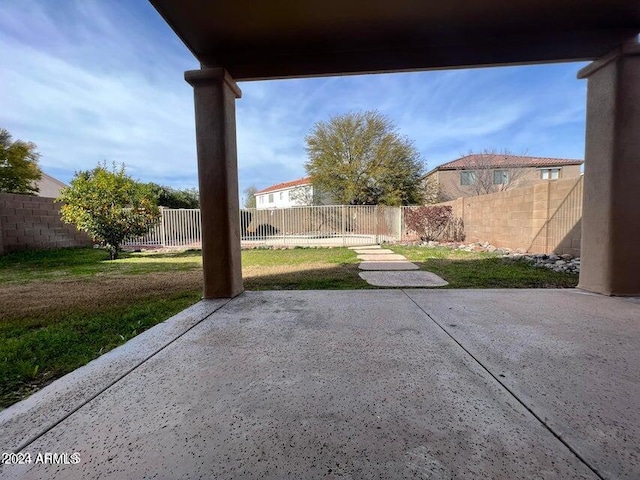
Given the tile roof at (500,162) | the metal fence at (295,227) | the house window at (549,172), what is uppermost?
the tile roof at (500,162)

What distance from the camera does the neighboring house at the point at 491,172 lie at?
22188 mm

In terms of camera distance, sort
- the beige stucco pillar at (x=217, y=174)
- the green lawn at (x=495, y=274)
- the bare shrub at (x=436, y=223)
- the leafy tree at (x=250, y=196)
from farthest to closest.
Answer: the leafy tree at (x=250, y=196)
the bare shrub at (x=436, y=223)
the green lawn at (x=495, y=274)
the beige stucco pillar at (x=217, y=174)

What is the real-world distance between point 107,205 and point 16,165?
11728 mm

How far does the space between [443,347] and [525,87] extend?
12794 mm

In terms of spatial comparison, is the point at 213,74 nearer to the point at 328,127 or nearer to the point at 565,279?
the point at 565,279

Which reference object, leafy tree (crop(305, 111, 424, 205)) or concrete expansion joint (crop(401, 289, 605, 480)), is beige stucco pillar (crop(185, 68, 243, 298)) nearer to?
concrete expansion joint (crop(401, 289, 605, 480))

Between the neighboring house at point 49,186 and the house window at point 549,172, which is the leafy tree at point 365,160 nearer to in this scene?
the house window at point 549,172

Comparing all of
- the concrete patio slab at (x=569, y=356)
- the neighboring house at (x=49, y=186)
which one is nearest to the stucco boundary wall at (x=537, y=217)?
the concrete patio slab at (x=569, y=356)

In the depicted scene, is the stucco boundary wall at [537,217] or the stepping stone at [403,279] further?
the stucco boundary wall at [537,217]

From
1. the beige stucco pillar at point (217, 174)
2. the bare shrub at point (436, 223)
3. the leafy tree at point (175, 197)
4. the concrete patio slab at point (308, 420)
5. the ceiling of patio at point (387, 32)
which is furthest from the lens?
the leafy tree at point (175, 197)

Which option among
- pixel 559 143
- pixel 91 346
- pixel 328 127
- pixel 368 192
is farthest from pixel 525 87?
pixel 91 346

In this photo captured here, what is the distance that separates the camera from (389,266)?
252 inches

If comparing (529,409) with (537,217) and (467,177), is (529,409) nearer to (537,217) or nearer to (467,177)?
(537,217)

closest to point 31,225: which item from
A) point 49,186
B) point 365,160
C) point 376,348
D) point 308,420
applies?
point 376,348
